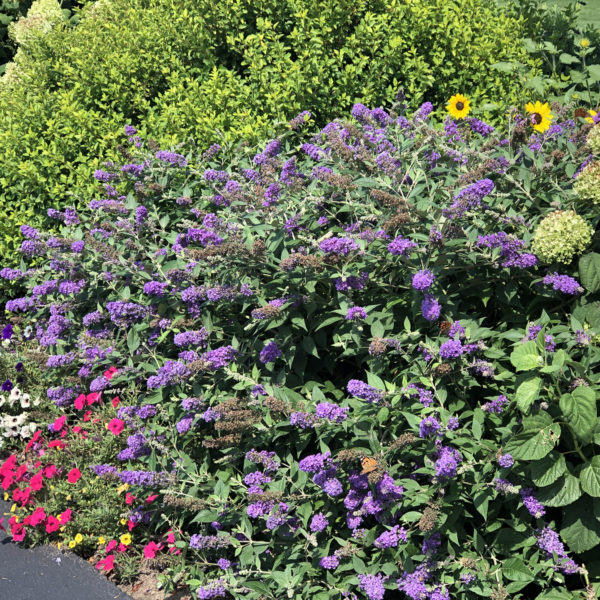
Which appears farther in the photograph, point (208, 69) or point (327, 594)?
point (208, 69)

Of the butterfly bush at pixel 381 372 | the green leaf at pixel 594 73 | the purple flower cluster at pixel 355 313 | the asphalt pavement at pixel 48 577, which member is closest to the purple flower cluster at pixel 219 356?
the butterfly bush at pixel 381 372

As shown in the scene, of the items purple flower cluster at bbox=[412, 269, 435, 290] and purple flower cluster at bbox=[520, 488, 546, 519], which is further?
purple flower cluster at bbox=[412, 269, 435, 290]

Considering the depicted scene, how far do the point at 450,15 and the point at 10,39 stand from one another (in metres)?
8.57

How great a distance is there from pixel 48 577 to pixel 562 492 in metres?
2.47

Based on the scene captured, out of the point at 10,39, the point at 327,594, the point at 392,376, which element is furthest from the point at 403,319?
the point at 10,39

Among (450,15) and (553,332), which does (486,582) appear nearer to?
(553,332)

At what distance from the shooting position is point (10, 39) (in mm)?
11102

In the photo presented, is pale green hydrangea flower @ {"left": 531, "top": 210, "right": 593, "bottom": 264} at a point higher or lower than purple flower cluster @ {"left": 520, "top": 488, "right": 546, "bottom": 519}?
higher

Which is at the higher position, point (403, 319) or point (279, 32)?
point (279, 32)

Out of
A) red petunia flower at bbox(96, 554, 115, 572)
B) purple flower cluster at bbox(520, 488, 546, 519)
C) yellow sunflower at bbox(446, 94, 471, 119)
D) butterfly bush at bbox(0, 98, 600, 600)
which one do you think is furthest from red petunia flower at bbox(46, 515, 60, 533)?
yellow sunflower at bbox(446, 94, 471, 119)

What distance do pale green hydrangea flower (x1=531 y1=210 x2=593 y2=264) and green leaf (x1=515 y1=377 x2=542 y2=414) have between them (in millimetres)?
495

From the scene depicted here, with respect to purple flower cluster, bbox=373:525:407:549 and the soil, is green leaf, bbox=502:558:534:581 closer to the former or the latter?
purple flower cluster, bbox=373:525:407:549

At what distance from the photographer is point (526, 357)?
2.45m

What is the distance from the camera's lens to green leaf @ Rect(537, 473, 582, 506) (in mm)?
2461
